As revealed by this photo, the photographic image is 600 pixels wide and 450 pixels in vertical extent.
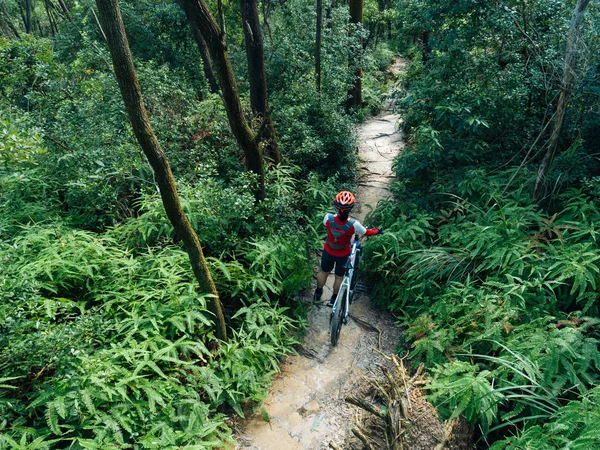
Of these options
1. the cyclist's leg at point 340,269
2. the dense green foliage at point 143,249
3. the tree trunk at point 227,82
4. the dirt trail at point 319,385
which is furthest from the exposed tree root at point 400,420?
the tree trunk at point 227,82

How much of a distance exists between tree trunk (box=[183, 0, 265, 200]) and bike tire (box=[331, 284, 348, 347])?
2.75m

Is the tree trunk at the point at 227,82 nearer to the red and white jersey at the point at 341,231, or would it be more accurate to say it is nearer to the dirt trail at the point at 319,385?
the red and white jersey at the point at 341,231

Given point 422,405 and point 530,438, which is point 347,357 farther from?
point 530,438

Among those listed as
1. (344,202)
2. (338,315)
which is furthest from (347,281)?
(344,202)

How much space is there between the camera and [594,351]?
4.12 m

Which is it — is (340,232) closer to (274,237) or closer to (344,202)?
(344,202)

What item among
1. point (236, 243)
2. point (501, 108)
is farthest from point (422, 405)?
point (501, 108)

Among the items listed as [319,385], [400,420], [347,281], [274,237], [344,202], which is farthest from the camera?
[274,237]

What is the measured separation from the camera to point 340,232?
231 inches

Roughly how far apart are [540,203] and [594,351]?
11.4ft

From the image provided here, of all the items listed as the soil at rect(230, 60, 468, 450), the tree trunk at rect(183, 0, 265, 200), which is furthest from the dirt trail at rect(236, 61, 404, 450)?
the tree trunk at rect(183, 0, 265, 200)

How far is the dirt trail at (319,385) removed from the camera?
4.68 meters

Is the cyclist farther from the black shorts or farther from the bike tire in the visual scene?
the bike tire

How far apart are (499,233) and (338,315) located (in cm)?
314
